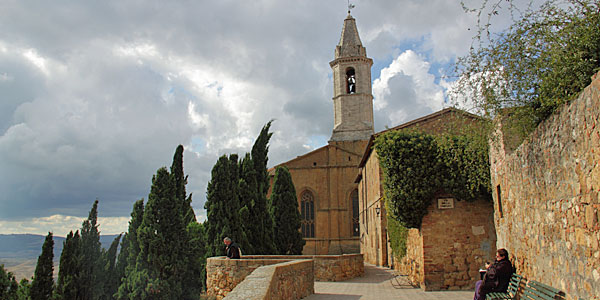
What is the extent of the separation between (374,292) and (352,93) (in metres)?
33.3

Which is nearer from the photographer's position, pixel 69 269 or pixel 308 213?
pixel 69 269

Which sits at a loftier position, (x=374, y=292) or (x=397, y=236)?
(x=397, y=236)

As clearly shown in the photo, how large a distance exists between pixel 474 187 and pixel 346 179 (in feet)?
94.2

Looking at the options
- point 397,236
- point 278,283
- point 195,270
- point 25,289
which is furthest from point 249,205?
point 278,283

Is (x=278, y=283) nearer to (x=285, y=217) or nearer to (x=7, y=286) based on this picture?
(x=7, y=286)

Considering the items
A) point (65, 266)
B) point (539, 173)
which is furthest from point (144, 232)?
point (539, 173)

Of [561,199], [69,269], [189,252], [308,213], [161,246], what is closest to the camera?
[561,199]

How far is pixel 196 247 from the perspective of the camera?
19.1 m

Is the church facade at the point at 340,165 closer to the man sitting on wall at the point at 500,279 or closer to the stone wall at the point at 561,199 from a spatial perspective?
the man sitting on wall at the point at 500,279

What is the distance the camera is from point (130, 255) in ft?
53.0

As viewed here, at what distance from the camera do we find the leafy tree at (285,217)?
2702 cm

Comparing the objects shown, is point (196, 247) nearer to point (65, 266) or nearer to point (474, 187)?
point (65, 266)

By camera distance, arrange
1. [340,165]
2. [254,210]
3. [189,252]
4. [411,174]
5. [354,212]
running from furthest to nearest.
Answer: [340,165], [354,212], [254,210], [189,252], [411,174]

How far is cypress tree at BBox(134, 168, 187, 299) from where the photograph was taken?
15.5m
